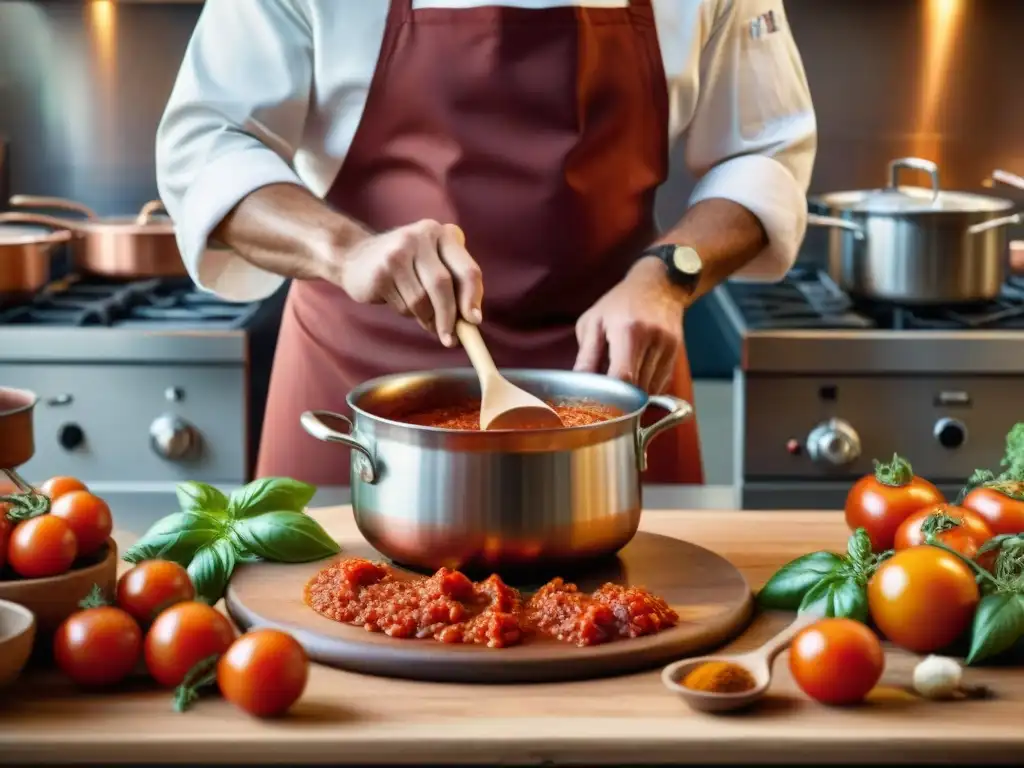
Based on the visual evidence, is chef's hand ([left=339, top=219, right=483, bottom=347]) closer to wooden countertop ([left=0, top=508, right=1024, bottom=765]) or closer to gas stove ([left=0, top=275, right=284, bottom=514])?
wooden countertop ([left=0, top=508, right=1024, bottom=765])

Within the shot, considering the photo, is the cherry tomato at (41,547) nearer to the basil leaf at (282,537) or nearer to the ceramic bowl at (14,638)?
the ceramic bowl at (14,638)

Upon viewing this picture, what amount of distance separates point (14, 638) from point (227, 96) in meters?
0.85

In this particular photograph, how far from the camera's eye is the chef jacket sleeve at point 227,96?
63.7 inches

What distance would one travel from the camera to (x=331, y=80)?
168cm

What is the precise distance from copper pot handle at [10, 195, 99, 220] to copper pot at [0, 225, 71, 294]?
0.06 m

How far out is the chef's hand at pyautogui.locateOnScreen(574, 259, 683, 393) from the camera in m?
1.42

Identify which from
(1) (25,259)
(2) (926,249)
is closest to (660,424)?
(2) (926,249)

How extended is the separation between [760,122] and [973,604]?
844 mm

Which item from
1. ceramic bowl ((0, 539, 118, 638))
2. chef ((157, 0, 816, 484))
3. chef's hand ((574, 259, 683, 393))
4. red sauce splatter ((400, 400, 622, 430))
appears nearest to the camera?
ceramic bowl ((0, 539, 118, 638))

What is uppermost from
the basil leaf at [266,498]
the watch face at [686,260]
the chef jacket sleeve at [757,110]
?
the chef jacket sleeve at [757,110]

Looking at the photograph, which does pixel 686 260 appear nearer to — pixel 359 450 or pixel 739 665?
pixel 359 450

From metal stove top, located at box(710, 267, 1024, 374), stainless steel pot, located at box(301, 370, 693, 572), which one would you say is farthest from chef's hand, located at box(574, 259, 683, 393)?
metal stove top, located at box(710, 267, 1024, 374)

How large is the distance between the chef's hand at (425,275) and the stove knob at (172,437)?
33.6 inches

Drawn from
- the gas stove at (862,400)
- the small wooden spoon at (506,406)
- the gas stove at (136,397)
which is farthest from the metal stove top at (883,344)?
the small wooden spoon at (506,406)
